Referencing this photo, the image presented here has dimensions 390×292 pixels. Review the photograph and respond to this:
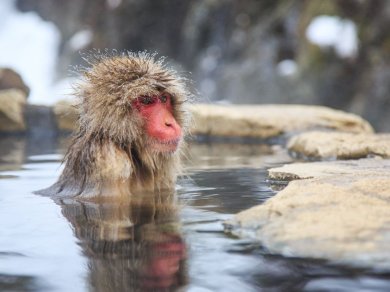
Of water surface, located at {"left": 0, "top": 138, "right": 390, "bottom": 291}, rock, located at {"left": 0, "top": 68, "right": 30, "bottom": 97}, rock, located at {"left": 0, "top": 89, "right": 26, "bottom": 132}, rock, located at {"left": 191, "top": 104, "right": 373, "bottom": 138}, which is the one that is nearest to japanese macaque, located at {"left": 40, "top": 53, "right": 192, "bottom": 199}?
water surface, located at {"left": 0, "top": 138, "right": 390, "bottom": 291}

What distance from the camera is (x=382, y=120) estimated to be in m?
10.2

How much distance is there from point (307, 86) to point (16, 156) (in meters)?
6.25

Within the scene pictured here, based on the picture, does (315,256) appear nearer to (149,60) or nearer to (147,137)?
(147,137)

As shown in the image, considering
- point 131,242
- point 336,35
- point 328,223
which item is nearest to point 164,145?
point 131,242

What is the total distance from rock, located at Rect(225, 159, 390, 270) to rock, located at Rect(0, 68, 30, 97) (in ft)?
25.6

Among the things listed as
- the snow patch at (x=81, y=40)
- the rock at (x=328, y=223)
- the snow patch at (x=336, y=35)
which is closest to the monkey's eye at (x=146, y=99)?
the rock at (x=328, y=223)

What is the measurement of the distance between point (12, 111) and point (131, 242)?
726 cm

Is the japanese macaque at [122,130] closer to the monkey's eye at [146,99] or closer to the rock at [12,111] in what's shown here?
the monkey's eye at [146,99]

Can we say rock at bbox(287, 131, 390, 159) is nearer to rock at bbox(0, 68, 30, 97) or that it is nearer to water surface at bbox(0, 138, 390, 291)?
water surface at bbox(0, 138, 390, 291)

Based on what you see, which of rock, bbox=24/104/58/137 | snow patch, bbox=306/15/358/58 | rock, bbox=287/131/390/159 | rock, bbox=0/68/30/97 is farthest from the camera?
snow patch, bbox=306/15/358/58

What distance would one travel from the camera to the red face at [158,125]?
3.39 meters

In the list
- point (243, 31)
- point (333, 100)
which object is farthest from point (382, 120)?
point (243, 31)

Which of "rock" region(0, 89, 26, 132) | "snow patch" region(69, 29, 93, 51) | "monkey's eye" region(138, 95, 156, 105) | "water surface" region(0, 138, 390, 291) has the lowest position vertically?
"water surface" region(0, 138, 390, 291)

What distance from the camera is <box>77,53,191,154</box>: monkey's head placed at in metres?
3.37
